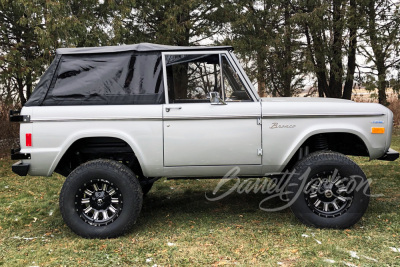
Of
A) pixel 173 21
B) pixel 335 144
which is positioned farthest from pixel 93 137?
pixel 173 21

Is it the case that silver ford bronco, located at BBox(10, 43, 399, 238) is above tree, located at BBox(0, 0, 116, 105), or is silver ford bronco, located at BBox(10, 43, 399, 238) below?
below

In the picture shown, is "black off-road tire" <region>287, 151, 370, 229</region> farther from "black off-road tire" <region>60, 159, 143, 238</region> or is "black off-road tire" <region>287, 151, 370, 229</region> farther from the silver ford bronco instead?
"black off-road tire" <region>60, 159, 143, 238</region>

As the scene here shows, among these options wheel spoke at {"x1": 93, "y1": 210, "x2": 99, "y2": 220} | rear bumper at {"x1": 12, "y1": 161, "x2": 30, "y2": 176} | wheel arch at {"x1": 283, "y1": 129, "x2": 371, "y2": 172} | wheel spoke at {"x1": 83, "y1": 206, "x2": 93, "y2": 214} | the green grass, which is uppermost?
wheel arch at {"x1": 283, "y1": 129, "x2": 371, "y2": 172}

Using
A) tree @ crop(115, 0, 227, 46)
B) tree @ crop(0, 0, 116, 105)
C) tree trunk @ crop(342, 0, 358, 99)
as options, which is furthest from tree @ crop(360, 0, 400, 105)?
Result: tree @ crop(0, 0, 116, 105)

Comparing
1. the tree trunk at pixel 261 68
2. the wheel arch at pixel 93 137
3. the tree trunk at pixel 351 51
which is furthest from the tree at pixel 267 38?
the wheel arch at pixel 93 137

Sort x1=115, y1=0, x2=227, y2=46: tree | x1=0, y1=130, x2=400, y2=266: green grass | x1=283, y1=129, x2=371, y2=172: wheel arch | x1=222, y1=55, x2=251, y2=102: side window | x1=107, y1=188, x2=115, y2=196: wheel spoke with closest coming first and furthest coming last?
x1=0, y1=130, x2=400, y2=266: green grass
x1=107, y1=188, x2=115, y2=196: wheel spoke
x1=222, y1=55, x2=251, y2=102: side window
x1=283, y1=129, x2=371, y2=172: wheel arch
x1=115, y1=0, x2=227, y2=46: tree

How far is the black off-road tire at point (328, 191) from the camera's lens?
4.17 m

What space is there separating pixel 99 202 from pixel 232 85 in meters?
2.00

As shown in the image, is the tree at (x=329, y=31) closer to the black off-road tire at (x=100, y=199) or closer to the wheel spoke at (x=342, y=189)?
the wheel spoke at (x=342, y=189)

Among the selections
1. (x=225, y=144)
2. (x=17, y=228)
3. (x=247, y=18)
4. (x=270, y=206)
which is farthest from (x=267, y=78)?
(x=17, y=228)

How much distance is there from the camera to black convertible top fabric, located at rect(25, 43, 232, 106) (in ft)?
13.7

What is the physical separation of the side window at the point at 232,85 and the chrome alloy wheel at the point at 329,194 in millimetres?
1232

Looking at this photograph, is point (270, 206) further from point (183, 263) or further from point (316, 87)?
point (316, 87)

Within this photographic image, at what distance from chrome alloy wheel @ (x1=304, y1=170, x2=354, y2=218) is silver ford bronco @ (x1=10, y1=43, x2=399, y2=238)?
1cm
